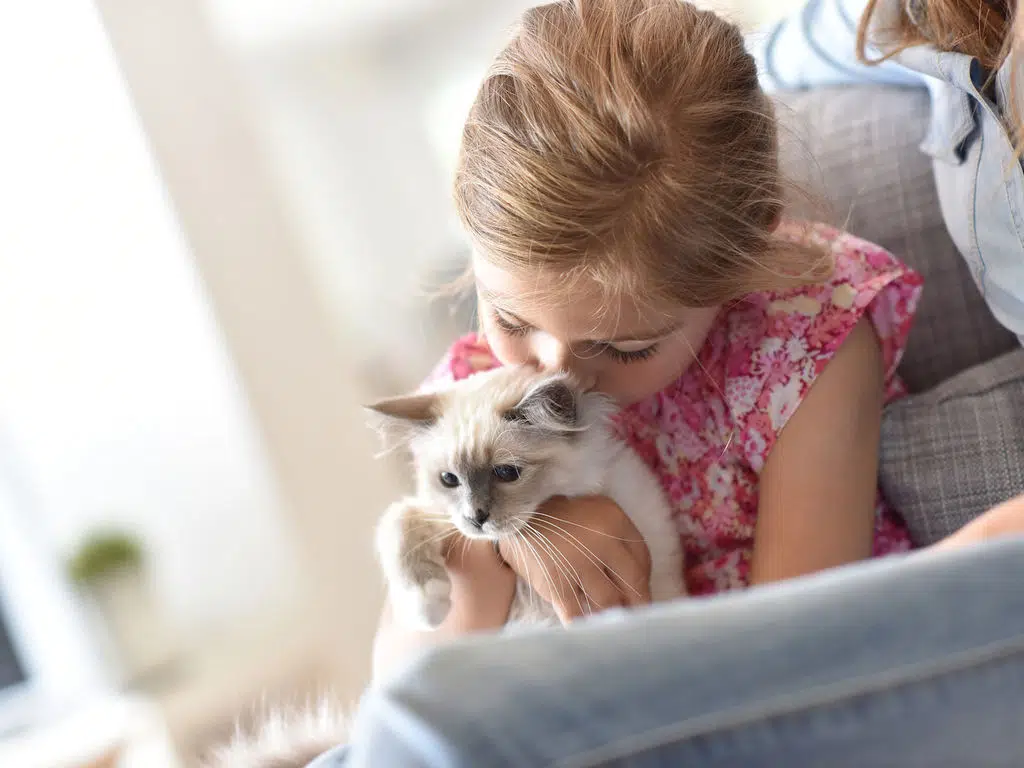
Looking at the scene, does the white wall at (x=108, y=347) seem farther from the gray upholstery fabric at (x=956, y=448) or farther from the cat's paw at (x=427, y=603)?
the gray upholstery fabric at (x=956, y=448)

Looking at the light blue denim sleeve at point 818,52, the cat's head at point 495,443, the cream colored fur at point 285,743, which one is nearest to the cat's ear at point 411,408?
the cat's head at point 495,443

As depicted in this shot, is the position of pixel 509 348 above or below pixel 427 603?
above

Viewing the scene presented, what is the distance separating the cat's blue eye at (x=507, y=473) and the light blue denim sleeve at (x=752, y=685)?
0.65 metres

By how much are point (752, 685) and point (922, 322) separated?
94 centimetres

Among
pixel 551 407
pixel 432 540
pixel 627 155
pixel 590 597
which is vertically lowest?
pixel 590 597

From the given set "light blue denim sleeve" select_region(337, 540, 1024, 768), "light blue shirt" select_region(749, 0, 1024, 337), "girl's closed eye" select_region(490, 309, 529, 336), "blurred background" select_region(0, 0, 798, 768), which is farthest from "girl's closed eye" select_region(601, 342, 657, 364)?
"blurred background" select_region(0, 0, 798, 768)

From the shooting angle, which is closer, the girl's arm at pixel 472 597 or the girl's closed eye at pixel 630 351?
the girl's closed eye at pixel 630 351

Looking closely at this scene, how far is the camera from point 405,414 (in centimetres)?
120

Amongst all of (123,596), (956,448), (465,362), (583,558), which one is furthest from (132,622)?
(956,448)

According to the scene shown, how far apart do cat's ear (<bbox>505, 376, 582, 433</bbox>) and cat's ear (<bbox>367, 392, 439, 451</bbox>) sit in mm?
123

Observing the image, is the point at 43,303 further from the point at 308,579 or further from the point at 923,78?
the point at 923,78

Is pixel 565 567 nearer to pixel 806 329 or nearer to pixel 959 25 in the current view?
pixel 806 329

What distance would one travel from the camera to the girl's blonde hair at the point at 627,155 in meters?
0.96

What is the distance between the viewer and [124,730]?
222 cm
